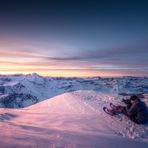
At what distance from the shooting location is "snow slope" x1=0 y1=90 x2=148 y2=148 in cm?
573

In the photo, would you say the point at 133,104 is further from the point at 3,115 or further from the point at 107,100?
the point at 3,115

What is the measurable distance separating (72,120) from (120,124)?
7.17ft

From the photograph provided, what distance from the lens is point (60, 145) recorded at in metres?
5.50

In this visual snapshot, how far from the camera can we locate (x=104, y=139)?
6473 mm

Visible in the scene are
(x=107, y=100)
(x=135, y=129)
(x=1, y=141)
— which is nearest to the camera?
(x=1, y=141)

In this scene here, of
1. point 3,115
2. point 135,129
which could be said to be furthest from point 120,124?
point 3,115

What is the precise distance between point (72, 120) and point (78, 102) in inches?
193

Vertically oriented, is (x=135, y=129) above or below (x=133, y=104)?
below

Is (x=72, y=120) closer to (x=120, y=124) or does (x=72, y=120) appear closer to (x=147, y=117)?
(x=120, y=124)

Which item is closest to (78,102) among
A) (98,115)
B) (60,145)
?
(98,115)

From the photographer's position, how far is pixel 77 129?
812cm

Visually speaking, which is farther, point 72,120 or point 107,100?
point 107,100

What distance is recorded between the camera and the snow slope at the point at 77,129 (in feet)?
18.8

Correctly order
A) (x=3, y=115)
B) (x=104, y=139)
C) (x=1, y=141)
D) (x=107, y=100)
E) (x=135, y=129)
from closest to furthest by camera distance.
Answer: (x=1, y=141)
(x=104, y=139)
(x=135, y=129)
(x=3, y=115)
(x=107, y=100)
